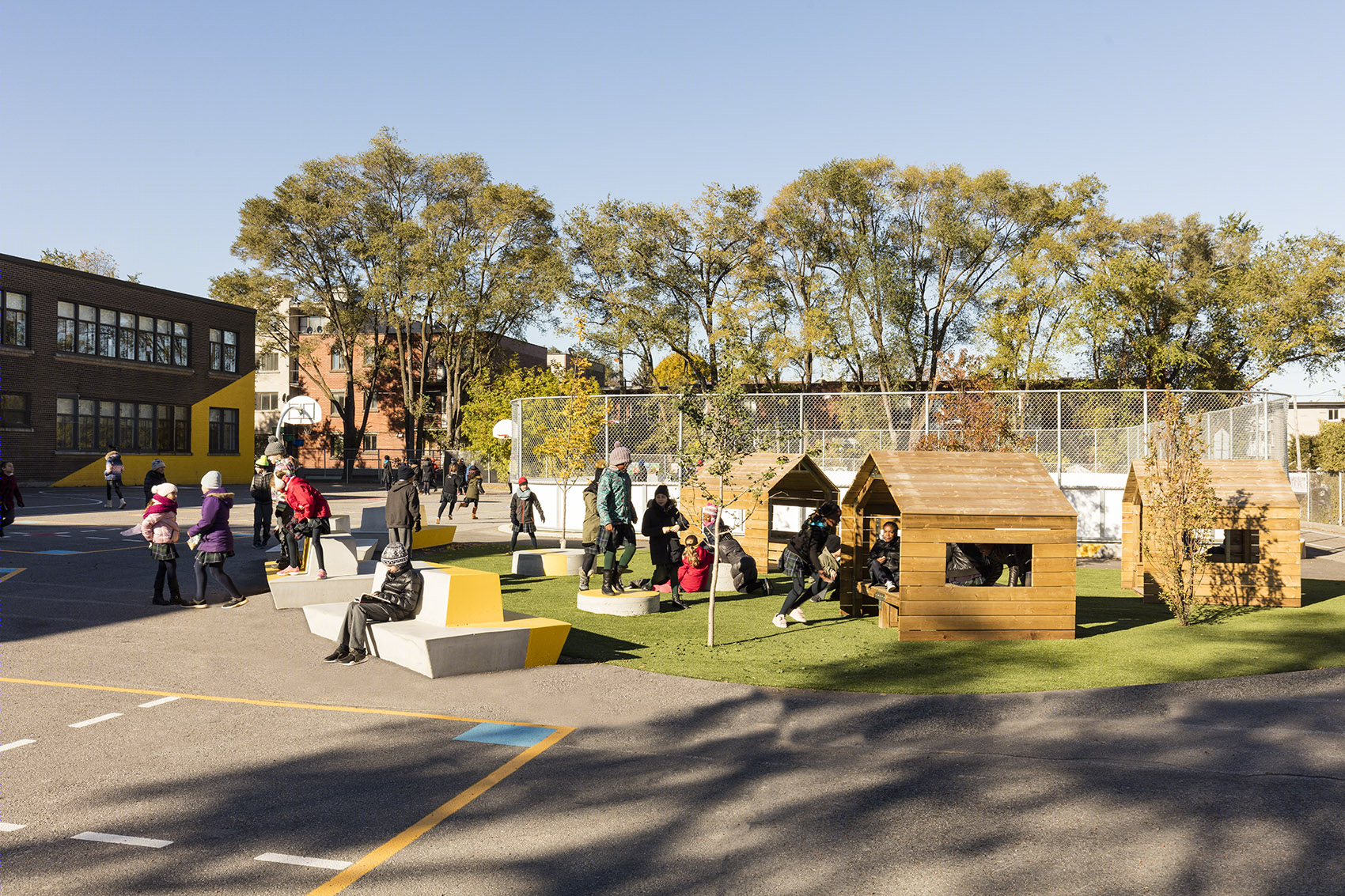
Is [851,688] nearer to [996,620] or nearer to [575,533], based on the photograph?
[996,620]

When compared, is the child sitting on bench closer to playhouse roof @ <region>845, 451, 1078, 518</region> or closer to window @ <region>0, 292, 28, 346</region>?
playhouse roof @ <region>845, 451, 1078, 518</region>

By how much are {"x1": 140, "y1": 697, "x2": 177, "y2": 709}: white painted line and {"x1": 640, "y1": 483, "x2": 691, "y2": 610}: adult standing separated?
676cm

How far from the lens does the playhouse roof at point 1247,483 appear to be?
47.0ft

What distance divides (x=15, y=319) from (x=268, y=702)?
39.5 meters

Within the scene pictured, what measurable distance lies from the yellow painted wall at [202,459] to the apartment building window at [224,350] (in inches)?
36.4

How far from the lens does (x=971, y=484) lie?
1199 centimetres

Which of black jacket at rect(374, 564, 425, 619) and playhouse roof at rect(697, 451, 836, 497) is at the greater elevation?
playhouse roof at rect(697, 451, 836, 497)

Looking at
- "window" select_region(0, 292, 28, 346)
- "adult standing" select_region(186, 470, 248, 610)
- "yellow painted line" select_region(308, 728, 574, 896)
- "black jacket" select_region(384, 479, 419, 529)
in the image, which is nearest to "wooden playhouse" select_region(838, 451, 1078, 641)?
"yellow painted line" select_region(308, 728, 574, 896)

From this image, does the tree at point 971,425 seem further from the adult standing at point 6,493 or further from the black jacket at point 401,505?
the adult standing at point 6,493

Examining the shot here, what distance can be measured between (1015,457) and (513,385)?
42.2 m

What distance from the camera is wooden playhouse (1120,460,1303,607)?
14078 mm

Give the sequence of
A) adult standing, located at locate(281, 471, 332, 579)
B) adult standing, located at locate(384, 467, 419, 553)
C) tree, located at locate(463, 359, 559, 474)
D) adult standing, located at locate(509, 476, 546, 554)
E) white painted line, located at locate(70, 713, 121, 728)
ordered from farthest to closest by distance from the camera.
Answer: tree, located at locate(463, 359, 559, 474), adult standing, located at locate(509, 476, 546, 554), adult standing, located at locate(384, 467, 419, 553), adult standing, located at locate(281, 471, 332, 579), white painted line, located at locate(70, 713, 121, 728)

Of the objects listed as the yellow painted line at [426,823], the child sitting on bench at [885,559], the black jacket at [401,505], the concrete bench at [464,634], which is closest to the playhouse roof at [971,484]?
the child sitting on bench at [885,559]

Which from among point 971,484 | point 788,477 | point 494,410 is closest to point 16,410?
point 494,410
